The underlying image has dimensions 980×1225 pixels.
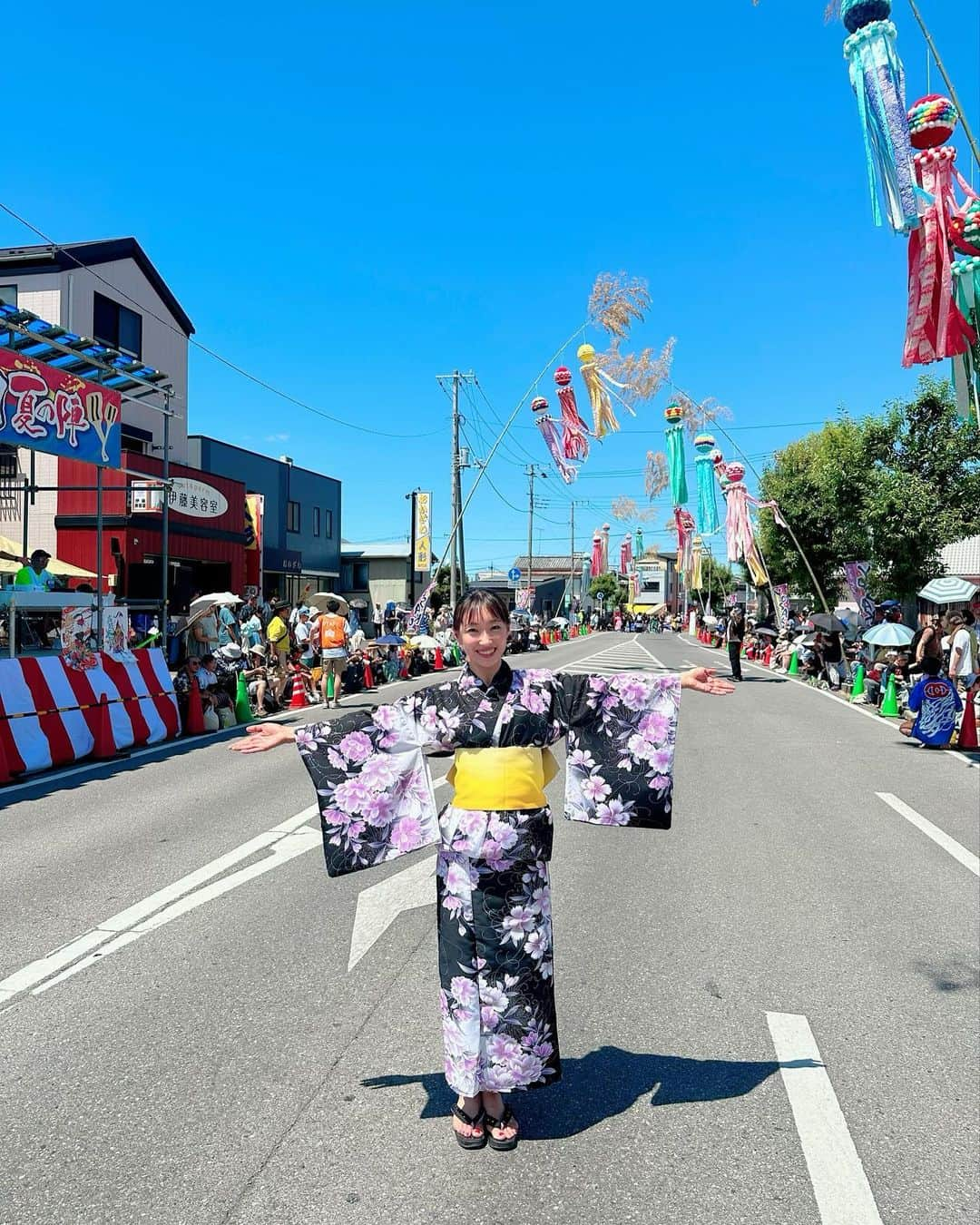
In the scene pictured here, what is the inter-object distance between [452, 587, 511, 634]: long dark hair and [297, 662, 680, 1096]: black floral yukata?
0.67ft

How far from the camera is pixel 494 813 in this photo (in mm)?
3035

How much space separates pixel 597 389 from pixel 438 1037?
2230 cm

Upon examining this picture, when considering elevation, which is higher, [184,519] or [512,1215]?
[184,519]

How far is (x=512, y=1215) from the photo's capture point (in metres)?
2.62

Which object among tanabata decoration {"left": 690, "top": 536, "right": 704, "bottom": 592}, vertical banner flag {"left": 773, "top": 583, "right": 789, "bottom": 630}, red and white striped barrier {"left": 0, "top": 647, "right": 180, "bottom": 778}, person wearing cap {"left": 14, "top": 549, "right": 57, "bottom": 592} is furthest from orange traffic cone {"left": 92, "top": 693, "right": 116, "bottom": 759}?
tanabata decoration {"left": 690, "top": 536, "right": 704, "bottom": 592}

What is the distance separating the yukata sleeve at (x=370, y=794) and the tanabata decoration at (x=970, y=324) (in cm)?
695

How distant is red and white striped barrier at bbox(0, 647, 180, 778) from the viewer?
Result: 9312 mm

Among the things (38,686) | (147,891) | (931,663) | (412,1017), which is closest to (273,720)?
(38,686)

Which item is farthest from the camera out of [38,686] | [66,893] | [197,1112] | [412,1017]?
[38,686]

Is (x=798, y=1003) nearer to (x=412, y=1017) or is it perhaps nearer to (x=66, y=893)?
(x=412, y=1017)

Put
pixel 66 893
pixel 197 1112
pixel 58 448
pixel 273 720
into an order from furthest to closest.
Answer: pixel 273 720 → pixel 58 448 → pixel 66 893 → pixel 197 1112

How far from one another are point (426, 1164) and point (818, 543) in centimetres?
3448

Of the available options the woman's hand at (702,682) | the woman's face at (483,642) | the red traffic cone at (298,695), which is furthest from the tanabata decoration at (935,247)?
the red traffic cone at (298,695)

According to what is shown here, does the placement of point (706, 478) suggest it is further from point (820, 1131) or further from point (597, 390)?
point (820, 1131)
